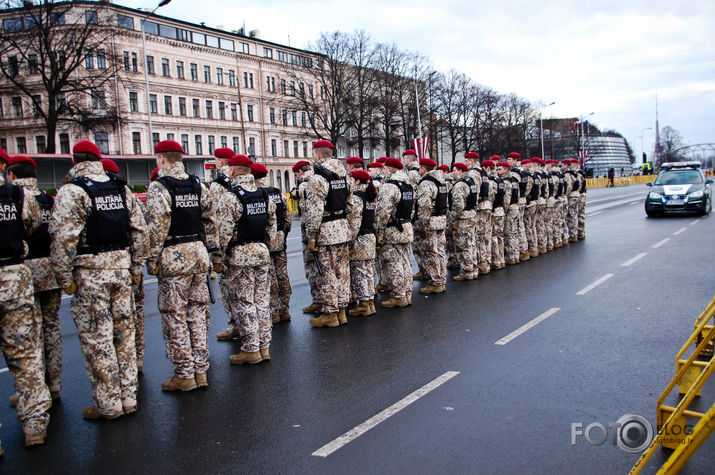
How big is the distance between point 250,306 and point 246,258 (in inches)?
19.9

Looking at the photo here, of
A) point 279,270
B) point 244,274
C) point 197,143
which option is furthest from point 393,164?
point 197,143

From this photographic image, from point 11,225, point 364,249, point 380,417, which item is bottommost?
point 380,417

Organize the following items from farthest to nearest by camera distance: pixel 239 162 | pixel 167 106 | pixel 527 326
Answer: pixel 167 106 < pixel 527 326 < pixel 239 162

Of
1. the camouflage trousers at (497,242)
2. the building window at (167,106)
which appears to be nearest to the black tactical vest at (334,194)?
the camouflage trousers at (497,242)

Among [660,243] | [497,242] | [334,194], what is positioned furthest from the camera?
[660,243]

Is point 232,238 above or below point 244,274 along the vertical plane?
above

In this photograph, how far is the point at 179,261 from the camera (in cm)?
547

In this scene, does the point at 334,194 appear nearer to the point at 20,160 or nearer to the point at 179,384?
the point at 179,384

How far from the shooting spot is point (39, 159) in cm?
2945

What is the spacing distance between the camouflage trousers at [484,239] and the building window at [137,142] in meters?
48.0

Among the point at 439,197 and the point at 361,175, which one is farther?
the point at 439,197

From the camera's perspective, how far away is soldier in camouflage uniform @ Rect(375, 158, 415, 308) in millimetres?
8578

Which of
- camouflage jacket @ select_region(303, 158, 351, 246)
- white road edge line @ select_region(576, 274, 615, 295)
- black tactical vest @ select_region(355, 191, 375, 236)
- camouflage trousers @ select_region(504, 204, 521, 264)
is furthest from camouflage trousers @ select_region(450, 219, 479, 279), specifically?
camouflage jacket @ select_region(303, 158, 351, 246)

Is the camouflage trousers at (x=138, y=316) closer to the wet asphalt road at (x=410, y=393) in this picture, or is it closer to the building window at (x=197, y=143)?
the wet asphalt road at (x=410, y=393)
